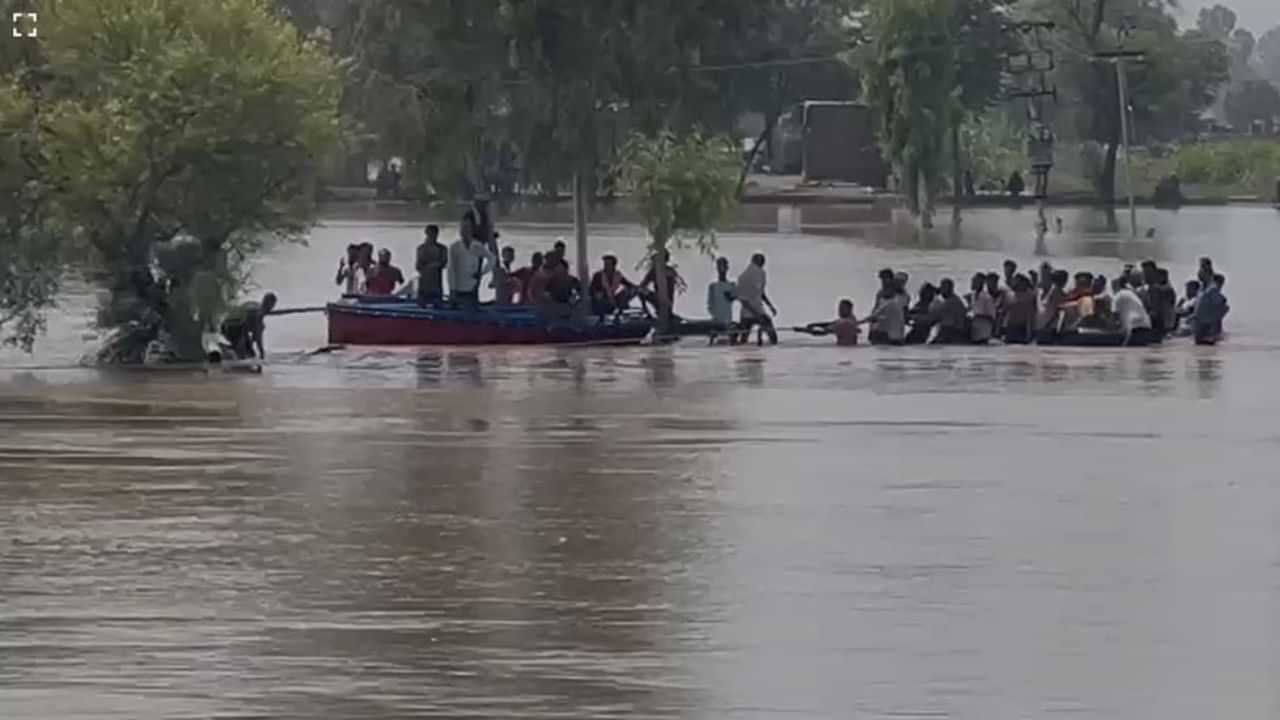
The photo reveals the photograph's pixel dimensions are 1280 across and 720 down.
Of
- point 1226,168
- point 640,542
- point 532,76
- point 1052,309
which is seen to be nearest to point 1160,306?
point 1052,309

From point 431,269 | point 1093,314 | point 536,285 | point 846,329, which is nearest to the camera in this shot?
point 1093,314

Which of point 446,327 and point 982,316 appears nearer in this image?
point 446,327

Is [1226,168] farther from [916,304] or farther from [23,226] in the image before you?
[23,226]

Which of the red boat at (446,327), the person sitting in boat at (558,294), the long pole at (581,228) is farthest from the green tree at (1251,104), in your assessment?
the red boat at (446,327)

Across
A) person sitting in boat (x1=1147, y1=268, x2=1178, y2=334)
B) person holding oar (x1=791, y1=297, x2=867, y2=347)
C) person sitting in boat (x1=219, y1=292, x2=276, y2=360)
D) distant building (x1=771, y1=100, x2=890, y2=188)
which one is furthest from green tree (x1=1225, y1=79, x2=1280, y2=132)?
person sitting in boat (x1=219, y1=292, x2=276, y2=360)

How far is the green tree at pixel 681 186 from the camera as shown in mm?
35250

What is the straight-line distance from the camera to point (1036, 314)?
3256 cm

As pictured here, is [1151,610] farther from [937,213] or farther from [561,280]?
[937,213]

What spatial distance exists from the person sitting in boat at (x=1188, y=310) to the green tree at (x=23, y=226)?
1320cm

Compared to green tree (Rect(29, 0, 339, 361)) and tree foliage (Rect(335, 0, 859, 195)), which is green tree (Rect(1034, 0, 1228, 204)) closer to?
tree foliage (Rect(335, 0, 859, 195))

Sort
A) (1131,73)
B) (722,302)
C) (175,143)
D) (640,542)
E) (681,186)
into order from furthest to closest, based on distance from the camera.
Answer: (1131,73) → (681,186) → (722,302) → (175,143) → (640,542)

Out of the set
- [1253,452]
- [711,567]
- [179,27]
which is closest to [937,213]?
[179,27]

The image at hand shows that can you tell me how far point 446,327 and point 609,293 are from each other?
2.39m

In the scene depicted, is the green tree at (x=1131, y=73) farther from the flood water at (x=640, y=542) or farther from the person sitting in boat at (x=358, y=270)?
the flood water at (x=640, y=542)
